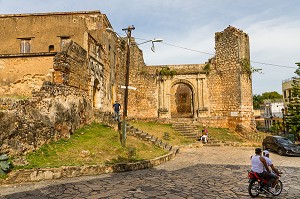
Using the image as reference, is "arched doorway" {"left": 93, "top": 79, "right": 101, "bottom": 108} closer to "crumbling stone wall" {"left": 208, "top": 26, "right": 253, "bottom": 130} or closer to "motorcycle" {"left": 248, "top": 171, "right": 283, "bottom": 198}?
"crumbling stone wall" {"left": 208, "top": 26, "right": 253, "bottom": 130}

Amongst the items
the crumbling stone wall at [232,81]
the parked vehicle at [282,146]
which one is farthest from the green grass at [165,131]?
the crumbling stone wall at [232,81]

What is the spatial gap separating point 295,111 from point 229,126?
6.02 metres

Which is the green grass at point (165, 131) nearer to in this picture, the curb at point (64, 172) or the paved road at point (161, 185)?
the paved road at point (161, 185)

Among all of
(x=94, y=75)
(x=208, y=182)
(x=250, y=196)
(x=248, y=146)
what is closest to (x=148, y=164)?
(x=208, y=182)

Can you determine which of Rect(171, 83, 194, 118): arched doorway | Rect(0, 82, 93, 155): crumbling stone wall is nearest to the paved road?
Rect(0, 82, 93, 155): crumbling stone wall

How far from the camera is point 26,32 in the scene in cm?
2038

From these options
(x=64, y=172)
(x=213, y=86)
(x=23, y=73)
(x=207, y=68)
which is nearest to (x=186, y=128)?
(x=213, y=86)

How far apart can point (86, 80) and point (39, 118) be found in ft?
20.6

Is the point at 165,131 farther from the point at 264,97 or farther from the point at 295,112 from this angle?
the point at 264,97

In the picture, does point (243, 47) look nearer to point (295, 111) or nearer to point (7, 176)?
point (295, 111)

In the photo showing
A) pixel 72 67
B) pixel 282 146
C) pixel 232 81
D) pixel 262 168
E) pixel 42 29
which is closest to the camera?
pixel 262 168

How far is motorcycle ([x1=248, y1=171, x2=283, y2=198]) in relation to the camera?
709 cm

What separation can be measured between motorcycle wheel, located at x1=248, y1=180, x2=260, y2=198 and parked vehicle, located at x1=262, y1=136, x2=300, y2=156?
963 cm

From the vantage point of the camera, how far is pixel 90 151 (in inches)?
442
